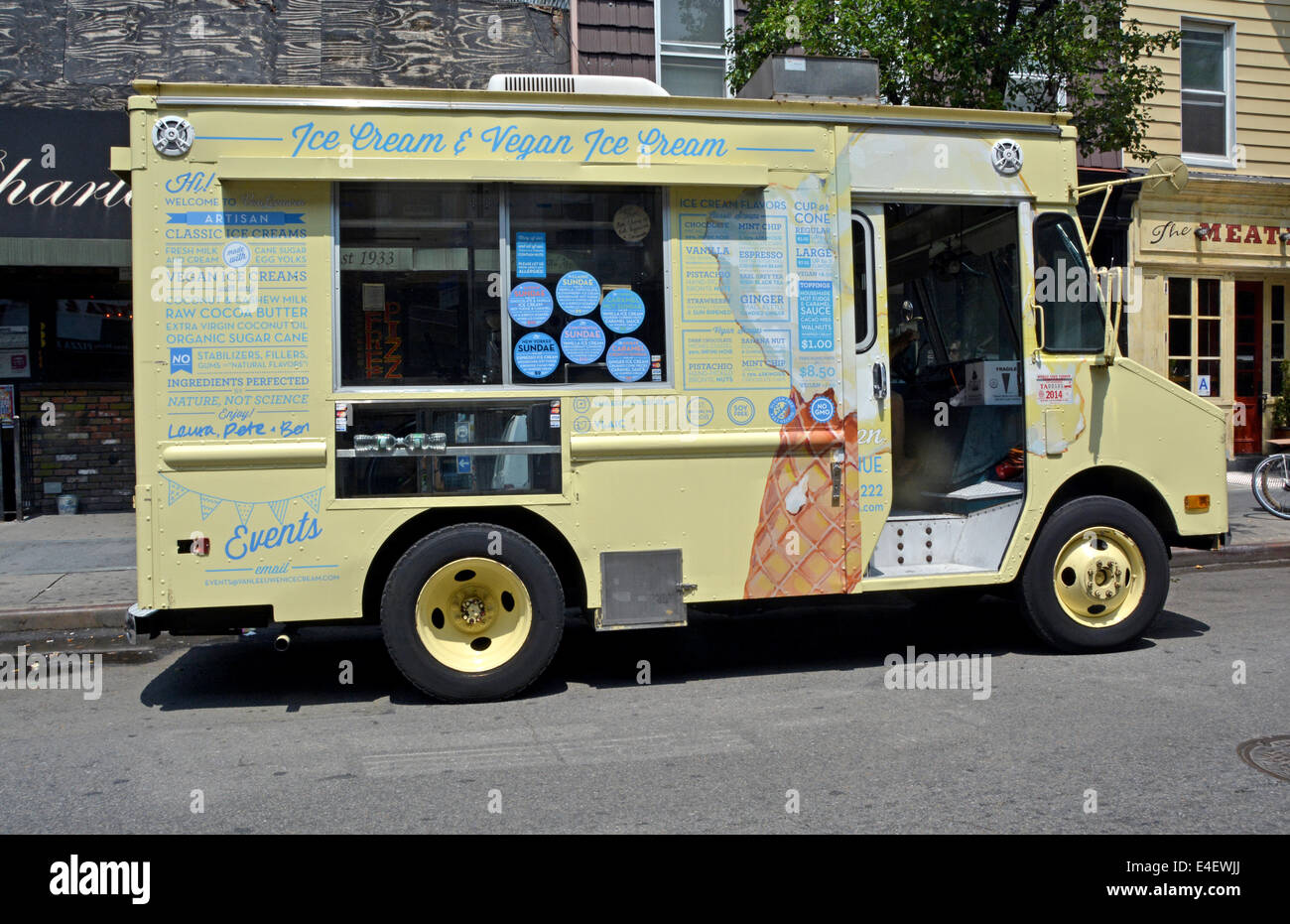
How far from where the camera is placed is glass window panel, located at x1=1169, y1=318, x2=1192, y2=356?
15.6m

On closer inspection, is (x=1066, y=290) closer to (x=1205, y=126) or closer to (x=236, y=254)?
(x=236, y=254)

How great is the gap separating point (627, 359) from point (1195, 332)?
12399 millimetres

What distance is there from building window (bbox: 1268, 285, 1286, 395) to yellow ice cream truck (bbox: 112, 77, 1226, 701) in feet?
36.6

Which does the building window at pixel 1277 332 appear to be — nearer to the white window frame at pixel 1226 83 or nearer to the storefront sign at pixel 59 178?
the white window frame at pixel 1226 83

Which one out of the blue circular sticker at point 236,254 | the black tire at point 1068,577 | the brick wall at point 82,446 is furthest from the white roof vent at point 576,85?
the brick wall at point 82,446

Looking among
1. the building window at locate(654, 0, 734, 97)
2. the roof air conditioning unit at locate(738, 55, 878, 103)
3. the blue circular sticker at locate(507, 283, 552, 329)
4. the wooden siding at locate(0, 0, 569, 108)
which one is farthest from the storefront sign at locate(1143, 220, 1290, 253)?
the blue circular sticker at locate(507, 283, 552, 329)

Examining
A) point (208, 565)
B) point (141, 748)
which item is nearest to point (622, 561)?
point (208, 565)

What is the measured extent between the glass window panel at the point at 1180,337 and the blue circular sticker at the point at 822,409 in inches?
446

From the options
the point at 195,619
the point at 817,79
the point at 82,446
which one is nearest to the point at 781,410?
the point at 817,79

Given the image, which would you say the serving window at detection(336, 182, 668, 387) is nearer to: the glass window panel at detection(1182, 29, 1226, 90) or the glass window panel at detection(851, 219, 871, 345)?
the glass window panel at detection(851, 219, 871, 345)

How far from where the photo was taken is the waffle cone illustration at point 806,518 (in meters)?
6.21

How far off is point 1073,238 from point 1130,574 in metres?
2.14

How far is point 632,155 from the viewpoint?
19.8 feet
